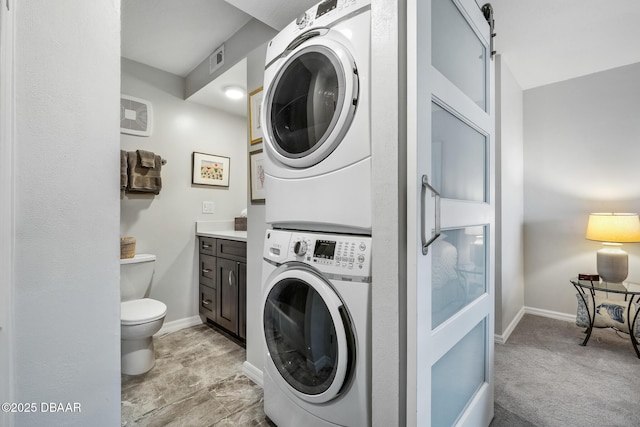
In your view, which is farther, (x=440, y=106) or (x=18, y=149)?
(x=440, y=106)

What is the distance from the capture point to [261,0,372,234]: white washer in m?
0.97

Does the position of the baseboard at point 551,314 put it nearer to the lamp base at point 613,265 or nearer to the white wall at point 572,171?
the white wall at point 572,171

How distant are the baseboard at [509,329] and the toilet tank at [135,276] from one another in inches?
112

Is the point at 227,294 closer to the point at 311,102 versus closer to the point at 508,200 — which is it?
the point at 311,102

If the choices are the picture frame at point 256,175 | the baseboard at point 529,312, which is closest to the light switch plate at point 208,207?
the picture frame at point 256,175

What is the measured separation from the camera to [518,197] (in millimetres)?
2912

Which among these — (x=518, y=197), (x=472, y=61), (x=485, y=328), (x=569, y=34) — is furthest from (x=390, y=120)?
(x=518, y=197)

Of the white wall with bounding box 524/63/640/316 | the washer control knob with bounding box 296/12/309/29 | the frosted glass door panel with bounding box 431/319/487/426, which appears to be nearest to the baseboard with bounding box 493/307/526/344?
the white wall with bounding box 524/63/640/316

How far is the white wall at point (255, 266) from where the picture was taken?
71.2 inches

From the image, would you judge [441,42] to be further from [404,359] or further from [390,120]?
[404,359]

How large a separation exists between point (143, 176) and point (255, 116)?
126 cm

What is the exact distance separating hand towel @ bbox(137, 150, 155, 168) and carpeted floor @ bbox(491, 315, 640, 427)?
3.02 meters

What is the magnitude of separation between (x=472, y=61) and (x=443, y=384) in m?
1.38

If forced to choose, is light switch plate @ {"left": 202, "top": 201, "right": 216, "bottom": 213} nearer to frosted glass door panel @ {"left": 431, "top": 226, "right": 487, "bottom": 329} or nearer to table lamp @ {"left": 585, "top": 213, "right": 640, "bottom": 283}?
frosted glass door panel @ {"left": 431, "top": 226, "right": 487, "bottom": 329}
